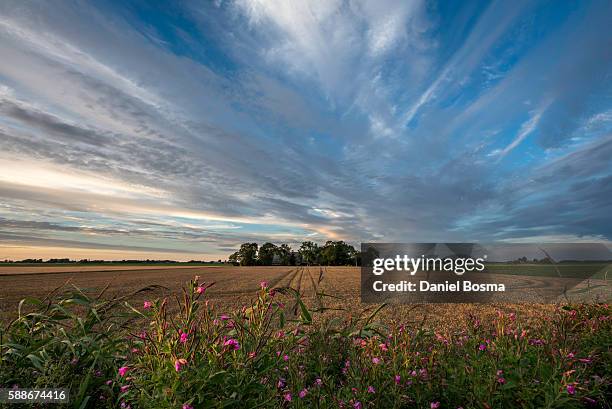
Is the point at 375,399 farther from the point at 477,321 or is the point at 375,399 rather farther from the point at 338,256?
the point at 338,256

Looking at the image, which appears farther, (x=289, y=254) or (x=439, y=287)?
(x=289, y=254)

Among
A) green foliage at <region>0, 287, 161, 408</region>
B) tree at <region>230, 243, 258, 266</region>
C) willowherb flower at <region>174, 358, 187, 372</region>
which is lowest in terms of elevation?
green foliage at <region>0, 287, 161, 408</region>

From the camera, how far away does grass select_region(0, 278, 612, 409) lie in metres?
2.22

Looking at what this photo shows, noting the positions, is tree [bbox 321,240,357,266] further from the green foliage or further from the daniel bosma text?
the green foliage

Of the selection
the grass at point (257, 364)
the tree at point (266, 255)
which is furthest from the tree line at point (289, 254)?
the grass at point (257, 364)

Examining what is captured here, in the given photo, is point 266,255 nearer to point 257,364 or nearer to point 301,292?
point 301,292

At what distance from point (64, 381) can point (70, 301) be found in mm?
809

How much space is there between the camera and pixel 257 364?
2486mm

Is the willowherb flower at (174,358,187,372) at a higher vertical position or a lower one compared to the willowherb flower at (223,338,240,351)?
lower

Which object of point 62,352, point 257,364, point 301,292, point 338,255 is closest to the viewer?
point 257,364

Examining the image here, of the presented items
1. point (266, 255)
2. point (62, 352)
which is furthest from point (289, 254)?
point (62, 352)

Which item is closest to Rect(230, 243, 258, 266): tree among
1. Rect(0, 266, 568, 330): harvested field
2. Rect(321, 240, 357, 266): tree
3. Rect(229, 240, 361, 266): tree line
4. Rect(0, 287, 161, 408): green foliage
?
Rect(229, 240, 361, 266): tree line

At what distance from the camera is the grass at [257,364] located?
7.30 ft

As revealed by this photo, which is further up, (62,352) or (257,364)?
(257,364)
